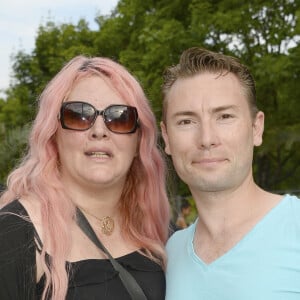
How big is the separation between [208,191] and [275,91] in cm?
1134

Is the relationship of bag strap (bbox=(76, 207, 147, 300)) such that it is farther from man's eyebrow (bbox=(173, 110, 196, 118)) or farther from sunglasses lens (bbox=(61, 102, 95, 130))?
man's eyebrow (bbox=(173, 110, 196, 118))

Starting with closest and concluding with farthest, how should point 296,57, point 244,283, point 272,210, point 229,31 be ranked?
point 244,283, point 272,210, point 296,57, point 229,31

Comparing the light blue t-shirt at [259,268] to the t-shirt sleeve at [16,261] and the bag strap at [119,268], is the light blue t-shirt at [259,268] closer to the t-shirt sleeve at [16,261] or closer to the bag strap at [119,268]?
the bag strap at [119,268]

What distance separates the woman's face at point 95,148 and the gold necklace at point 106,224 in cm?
22

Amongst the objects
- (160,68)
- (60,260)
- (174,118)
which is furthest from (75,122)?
(160,68)

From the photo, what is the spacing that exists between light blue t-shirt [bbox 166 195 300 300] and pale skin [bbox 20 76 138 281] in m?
0.61

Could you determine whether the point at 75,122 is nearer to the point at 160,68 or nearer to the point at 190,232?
the point at 190,232

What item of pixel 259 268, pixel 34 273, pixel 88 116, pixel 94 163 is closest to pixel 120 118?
pixel 88 116

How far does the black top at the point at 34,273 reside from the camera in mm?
2516

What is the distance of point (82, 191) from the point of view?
125 inches

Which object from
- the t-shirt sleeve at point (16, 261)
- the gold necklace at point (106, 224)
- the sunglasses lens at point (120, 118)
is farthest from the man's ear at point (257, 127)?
the t-shirt sleeve at point (16, 261)

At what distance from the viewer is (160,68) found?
13.5 meters

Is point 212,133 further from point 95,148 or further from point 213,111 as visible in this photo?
point 95,148

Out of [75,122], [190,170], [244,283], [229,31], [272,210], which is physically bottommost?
[244,283]
